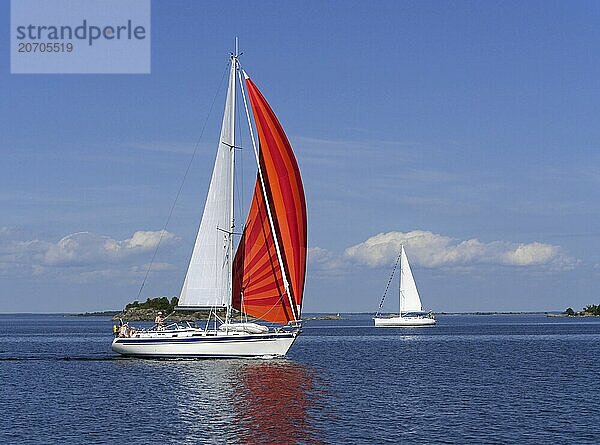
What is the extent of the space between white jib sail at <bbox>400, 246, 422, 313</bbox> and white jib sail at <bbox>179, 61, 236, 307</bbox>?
89780 mm

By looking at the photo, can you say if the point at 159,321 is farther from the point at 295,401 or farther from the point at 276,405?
the point at 276,405

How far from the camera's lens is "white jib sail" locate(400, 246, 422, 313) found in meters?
147

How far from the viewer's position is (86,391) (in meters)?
46.4

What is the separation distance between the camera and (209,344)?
56.2m

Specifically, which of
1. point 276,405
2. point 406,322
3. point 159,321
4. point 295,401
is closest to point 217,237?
point 159,321

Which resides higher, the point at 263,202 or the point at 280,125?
the point at 280,125

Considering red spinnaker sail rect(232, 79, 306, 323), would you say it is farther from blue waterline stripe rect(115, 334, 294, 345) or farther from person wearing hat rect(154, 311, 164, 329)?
person wearing hat rect(154, 311, 164, 329)

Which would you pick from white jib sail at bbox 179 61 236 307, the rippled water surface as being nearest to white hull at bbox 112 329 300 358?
the rippled water surface

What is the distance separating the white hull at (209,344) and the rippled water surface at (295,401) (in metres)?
0.77

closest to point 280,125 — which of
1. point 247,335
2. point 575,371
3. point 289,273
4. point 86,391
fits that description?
point 289,273

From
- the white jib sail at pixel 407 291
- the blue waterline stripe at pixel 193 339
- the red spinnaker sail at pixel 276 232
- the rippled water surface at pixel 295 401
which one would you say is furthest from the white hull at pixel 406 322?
the red spinnaker sail at pixel 276 232

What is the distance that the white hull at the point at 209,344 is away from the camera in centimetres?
5619

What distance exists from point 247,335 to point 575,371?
67.6 feet

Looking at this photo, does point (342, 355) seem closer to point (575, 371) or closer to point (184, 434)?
point (575, 371)
